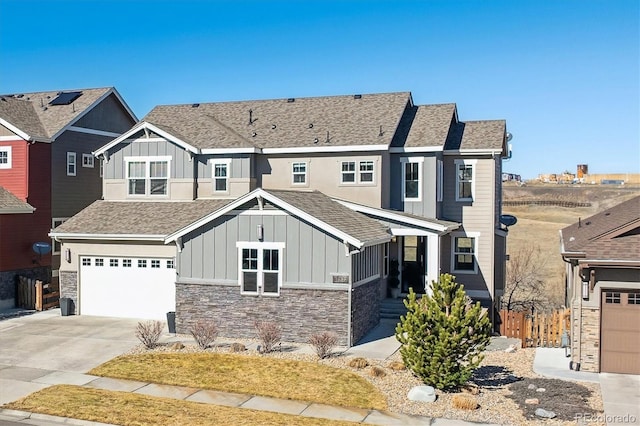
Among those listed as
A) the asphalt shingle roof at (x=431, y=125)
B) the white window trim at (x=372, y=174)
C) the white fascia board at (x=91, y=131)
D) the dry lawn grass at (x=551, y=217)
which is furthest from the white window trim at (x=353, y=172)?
the white fascia board at (x=91, y=131)

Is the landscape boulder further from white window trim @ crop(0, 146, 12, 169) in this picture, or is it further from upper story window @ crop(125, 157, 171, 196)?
white window trim @ crop(0, 146, 12, 169)

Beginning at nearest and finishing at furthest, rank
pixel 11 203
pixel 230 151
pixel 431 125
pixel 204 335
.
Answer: pixel 204 335
pixel 230 151
pixel 11 203
pixel 431 125

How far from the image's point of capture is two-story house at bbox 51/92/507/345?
21578 mm

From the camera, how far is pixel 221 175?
1128 inches

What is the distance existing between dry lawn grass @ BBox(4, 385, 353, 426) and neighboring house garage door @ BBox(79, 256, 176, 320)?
29.6 ft

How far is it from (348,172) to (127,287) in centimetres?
1043

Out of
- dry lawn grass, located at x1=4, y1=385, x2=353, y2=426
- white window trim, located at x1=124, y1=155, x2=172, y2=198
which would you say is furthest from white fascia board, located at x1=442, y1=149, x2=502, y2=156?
dry lawn grass, located at x1=4, y1=385, x2=353, y2=426

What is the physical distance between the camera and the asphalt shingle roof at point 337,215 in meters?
21.3

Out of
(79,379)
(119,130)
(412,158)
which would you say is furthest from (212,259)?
(119,130)

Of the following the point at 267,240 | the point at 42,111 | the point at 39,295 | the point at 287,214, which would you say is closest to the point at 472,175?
the point at 287,214

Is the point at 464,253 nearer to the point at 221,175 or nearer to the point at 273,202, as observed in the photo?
the point at 273,202

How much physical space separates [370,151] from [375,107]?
12.7 feet

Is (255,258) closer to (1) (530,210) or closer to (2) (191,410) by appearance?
(2) (191,410)

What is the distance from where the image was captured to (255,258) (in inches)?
862
